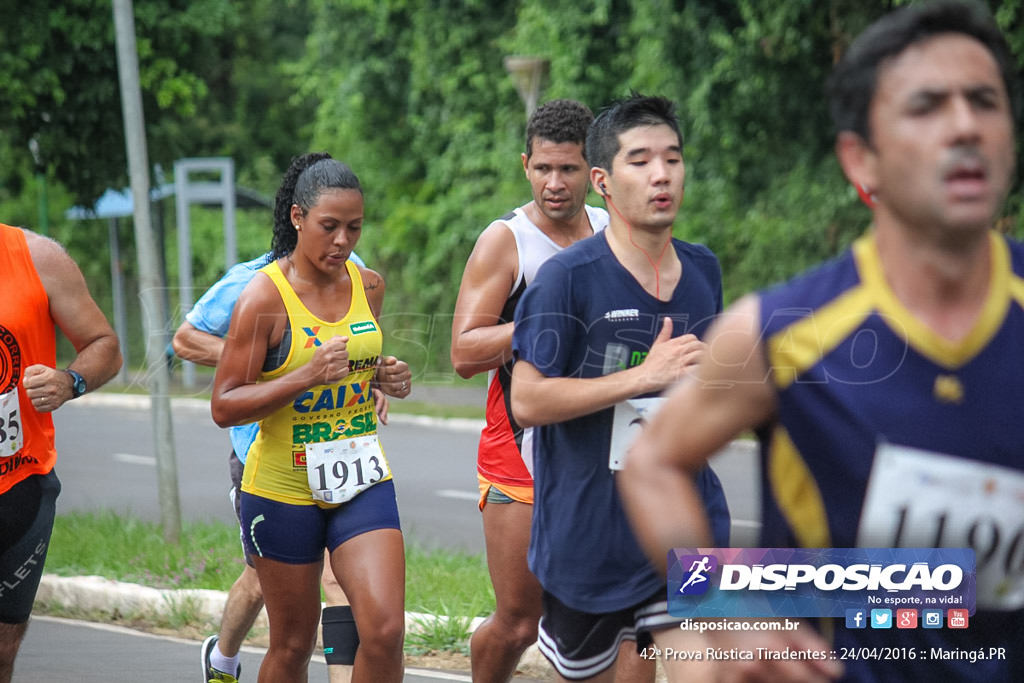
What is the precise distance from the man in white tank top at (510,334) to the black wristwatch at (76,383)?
1.26 m

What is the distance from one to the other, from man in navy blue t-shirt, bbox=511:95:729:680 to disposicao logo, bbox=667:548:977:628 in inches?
47.0

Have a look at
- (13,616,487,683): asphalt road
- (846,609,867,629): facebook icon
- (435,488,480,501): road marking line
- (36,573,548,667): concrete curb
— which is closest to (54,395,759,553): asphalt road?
(435,488,480,501): road marking line

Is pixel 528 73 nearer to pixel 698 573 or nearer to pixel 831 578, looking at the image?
pixel 698 573

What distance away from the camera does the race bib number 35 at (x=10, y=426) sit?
4555mm

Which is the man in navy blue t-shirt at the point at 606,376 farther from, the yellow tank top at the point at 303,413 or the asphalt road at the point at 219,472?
the asphalt road at the point at 219,472

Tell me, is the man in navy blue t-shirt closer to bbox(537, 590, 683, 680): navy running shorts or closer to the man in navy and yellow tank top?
bbox(537, 590, 683, 680): navy running shorts

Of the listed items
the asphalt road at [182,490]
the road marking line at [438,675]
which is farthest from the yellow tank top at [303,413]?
the road marking line at [438,675]

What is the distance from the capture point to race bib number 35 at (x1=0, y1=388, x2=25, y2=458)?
14.9 ft

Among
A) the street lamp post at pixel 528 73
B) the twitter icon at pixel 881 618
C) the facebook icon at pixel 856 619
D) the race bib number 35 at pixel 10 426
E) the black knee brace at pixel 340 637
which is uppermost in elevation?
the street lamp post at pixel 528 73

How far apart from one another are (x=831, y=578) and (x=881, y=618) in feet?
0.35

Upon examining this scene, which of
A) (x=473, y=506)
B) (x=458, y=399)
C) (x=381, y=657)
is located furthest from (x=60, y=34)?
(x=458, y=399)

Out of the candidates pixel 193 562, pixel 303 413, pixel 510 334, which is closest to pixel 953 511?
pixel 510 334

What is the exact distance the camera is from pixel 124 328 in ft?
82.8

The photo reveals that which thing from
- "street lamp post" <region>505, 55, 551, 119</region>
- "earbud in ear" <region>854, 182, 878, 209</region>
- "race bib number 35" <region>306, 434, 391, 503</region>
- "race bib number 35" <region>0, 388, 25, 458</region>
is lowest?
"race bib number 35" <region>306, 434, 391, 503</region>
